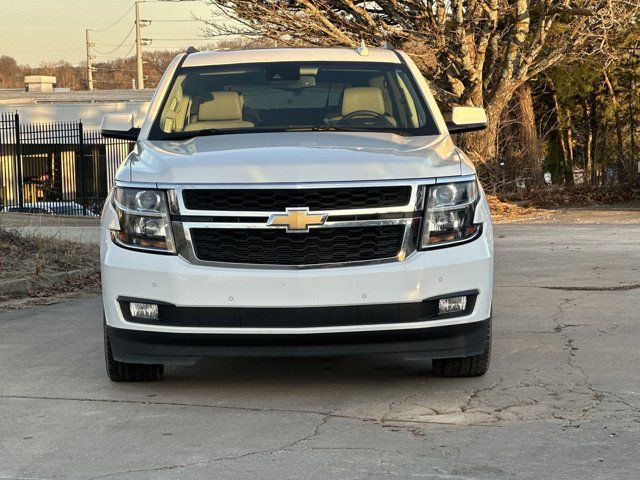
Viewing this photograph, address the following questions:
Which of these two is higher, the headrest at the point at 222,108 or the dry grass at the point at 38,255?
the headrest at the point at 222,108

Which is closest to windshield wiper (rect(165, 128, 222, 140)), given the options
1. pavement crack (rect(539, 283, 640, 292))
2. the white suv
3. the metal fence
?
the white suv

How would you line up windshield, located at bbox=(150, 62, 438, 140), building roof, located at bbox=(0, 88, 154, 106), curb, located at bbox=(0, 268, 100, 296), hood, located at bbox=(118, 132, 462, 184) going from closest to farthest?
1. hood, located at bbox=(118, 132, 462, 184)
2. windshield, located at bbox=(150, 62, 438, 140)
3. curb, located at bbox=(0, 268, 100, 296)
4. building roof, located at bbox=(0, 88, 154, 106)

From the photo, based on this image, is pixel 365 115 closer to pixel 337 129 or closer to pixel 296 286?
pixel 337 129

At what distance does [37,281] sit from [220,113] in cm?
468

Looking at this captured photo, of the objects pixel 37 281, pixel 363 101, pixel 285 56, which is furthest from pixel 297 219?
pixel 37 281

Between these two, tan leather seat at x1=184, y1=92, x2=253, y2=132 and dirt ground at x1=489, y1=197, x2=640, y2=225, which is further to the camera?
dirt ground at x1=489, y1=197, x2=640, y2=225

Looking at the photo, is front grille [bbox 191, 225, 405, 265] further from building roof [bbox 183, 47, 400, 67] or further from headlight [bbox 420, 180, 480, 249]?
building roof [bbox 183, 47, 400, 67]

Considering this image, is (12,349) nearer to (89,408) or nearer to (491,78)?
(89,408)

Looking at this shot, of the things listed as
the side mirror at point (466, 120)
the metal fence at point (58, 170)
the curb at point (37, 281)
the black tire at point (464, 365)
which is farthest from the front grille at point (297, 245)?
the metal fence at point (58, 170)

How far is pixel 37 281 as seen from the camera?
38.1ft

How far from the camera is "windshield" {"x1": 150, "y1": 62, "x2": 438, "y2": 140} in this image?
7488 millimetres

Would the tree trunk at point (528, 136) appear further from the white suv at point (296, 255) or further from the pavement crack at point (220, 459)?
the pavement crack at point (220, 459)

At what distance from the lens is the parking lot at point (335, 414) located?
16.3 feet

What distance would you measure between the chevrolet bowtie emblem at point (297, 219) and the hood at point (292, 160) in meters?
0.17
